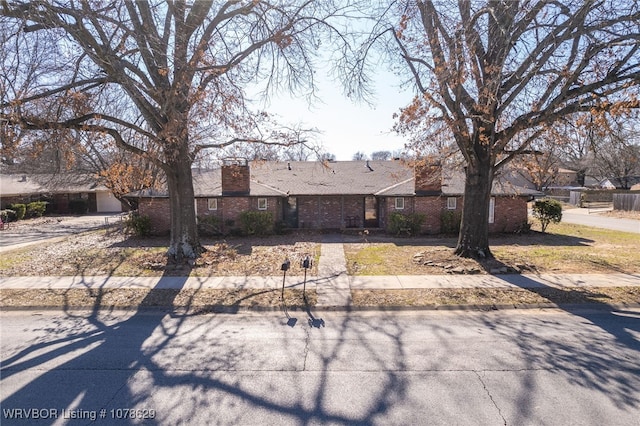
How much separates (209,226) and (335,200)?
281 inches

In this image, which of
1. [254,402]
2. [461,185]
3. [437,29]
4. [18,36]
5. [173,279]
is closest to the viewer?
[254,402]

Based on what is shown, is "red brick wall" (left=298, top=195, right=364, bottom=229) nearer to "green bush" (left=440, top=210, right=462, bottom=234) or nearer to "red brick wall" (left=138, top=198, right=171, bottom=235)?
"green bush" (left=440, top=210, right=462, bottom=234)

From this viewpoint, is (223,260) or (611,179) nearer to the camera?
(223,260)

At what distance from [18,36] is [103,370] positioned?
856 cm

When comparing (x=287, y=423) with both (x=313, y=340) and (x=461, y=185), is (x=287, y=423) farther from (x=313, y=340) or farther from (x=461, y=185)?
(x=461, y=185)

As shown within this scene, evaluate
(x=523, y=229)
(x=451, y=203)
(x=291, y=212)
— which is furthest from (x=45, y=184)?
(x=523, y=229)

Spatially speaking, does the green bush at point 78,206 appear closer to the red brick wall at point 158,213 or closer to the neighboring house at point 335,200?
the neighboring house at point 335,200

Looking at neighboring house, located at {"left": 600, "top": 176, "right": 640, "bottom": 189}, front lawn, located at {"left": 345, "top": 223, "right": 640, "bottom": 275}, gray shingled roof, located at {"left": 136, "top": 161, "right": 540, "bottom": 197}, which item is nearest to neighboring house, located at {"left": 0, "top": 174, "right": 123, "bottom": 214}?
gray shingled roof, located at {"left": 136, "top": 161, "right": 540, "bottom": 197}

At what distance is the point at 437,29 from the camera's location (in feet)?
35.1

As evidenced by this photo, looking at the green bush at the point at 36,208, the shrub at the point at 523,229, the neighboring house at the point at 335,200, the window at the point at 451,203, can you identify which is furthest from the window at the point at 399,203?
the green bush at the point at 36,208

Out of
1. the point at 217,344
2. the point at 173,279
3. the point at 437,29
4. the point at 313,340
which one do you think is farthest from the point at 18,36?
the point at 437,29

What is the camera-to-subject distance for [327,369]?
4891 millimetres

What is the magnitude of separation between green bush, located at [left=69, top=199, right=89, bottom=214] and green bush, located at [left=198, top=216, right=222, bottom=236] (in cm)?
2320

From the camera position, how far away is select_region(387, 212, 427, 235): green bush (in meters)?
17.8
